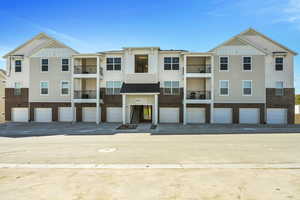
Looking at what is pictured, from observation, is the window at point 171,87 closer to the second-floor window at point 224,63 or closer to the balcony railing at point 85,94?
the second-floor window at point 224,63

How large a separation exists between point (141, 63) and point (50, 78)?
40.1ft

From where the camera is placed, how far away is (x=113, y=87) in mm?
22266

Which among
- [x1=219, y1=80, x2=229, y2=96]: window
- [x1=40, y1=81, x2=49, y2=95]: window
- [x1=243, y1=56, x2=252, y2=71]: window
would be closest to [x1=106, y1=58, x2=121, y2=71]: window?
[x1=40, y1=81, x2=49, y2=95]: window

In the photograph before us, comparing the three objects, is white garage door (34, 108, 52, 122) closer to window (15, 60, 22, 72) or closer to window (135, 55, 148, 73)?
window (15, 60, 22, 72)

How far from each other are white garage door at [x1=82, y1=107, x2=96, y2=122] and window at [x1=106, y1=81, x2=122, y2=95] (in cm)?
311

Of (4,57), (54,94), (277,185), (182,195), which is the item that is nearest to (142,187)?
(182,195)

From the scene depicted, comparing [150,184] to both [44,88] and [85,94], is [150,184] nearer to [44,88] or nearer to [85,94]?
[85,94]

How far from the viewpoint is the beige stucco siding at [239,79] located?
21.0 meters

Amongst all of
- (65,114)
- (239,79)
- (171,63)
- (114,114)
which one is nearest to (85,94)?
(65,114)

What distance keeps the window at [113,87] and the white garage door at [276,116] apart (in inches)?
746

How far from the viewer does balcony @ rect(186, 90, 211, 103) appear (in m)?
20.6

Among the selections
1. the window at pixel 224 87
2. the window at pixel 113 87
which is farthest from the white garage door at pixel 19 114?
the window at pixel 224 87

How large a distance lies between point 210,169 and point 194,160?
111 cm

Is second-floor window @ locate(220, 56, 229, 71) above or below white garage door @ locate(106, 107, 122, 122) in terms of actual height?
above
